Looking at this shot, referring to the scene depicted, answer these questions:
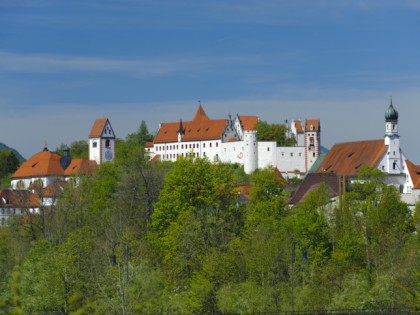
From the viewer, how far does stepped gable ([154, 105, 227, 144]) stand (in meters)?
138

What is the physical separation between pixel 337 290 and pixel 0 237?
31.7 metres

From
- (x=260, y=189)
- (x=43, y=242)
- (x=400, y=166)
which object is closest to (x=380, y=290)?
(x=43, y=242)

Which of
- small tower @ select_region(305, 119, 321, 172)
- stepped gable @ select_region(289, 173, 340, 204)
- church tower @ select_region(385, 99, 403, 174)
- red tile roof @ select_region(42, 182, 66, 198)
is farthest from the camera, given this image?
small tower @ select_region(305, 119, 321, 172)

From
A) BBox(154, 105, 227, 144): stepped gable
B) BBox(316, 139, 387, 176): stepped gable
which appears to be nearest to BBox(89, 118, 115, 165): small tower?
BBox(154, 105, 227, 144): stepped gable

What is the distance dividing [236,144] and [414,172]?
1962 inches

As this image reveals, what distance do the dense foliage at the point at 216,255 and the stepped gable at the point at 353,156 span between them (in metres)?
27.7

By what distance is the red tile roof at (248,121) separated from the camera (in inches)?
5882

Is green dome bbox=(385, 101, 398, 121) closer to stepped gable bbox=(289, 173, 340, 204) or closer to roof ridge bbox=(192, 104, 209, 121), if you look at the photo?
stepped gable bbox=(289, 173, 340, 204)

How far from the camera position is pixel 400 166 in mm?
88125

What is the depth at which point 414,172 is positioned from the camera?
277 ft

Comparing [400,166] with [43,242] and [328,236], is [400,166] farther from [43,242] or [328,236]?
[43,242]

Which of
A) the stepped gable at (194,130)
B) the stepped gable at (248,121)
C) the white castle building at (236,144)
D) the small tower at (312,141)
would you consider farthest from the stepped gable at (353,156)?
the stepped gable at (248,121)

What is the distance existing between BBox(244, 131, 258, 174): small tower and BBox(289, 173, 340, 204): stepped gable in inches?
2125

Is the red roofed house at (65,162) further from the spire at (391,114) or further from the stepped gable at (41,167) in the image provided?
the spire at (391,114)
